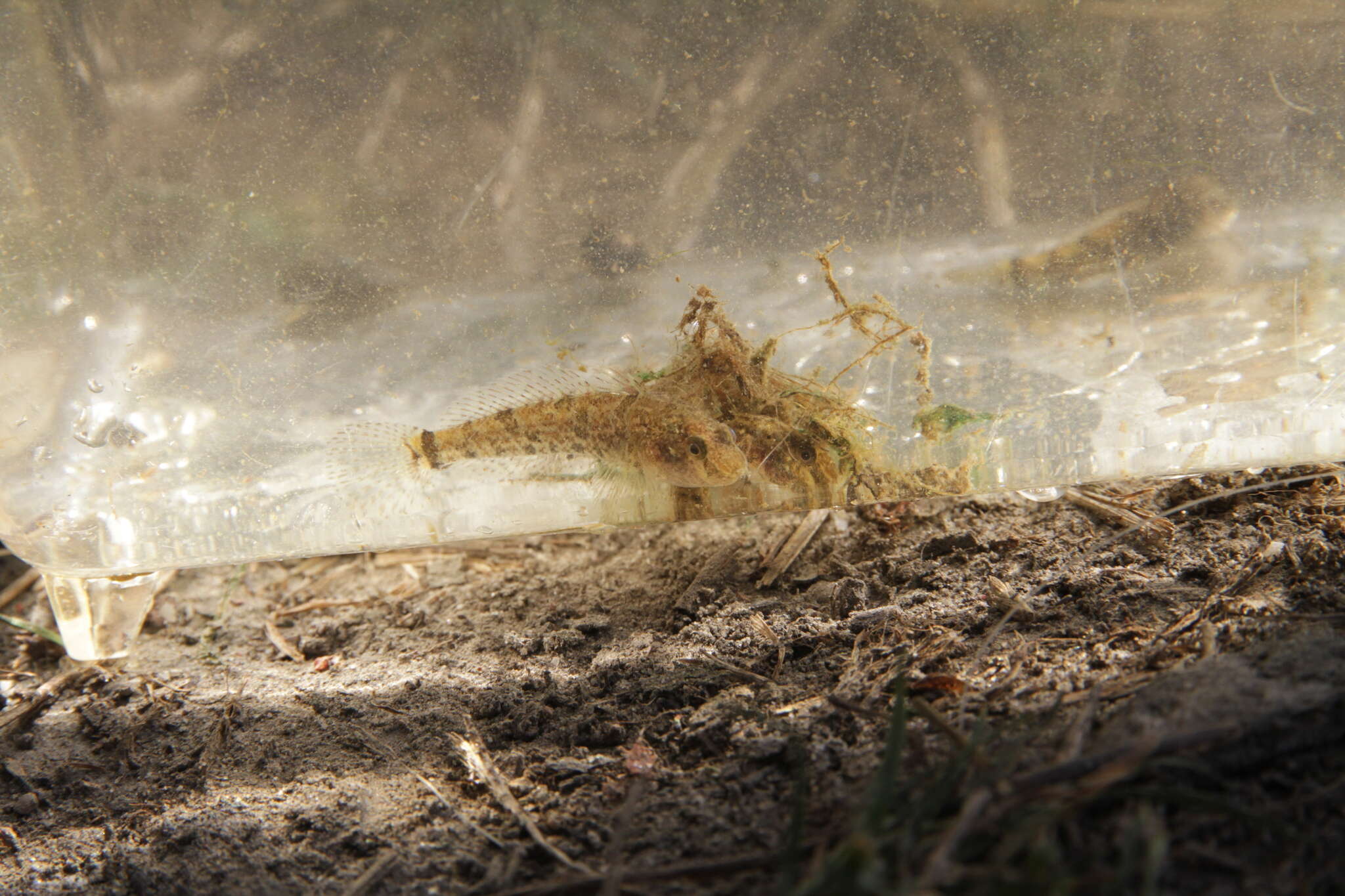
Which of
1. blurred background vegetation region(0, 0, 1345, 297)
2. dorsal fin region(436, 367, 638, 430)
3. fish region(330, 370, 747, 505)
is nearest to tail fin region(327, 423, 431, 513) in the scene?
fish region(330, 370, 747, 505)

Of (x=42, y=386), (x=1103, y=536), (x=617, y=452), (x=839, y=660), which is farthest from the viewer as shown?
(x=617, y=452)

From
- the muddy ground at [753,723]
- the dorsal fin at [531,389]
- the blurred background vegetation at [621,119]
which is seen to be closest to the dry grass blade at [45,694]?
the muddy ground at [753,723]

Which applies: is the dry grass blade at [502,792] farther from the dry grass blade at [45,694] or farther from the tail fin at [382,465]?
the dry grass blade at [45,694]

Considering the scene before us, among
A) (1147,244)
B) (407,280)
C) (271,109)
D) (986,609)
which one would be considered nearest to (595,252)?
(407,280)

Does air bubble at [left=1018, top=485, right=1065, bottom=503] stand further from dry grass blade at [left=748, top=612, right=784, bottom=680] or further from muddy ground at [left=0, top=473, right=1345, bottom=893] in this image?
dry grass blade at [left=748, top=612, right=784, bottom=680]

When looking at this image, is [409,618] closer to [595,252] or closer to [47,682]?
[47,682]

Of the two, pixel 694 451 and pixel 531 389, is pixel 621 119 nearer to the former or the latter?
pixel 531 389

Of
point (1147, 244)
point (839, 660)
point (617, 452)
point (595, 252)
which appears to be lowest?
point (839, 660)

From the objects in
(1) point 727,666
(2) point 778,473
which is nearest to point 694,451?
(2) point 778,473
